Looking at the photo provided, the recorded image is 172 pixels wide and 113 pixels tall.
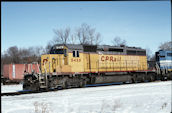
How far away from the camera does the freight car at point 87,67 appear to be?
13.8 metres

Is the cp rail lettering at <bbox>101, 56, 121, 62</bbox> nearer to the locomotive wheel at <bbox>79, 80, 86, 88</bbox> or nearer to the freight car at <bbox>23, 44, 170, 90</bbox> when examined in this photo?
the freight car at <bbox>23, 44, 170, 90</bbox>

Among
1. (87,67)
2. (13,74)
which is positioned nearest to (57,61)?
(87,67)

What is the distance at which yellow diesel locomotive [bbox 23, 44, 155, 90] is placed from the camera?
13.7 metres

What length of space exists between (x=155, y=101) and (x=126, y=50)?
10.5m

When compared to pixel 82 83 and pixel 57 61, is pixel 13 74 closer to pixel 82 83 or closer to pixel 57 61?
pixel 57 61

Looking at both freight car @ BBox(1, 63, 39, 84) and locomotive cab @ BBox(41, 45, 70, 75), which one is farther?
freight car @ BBox(1, 63, 39, 84)

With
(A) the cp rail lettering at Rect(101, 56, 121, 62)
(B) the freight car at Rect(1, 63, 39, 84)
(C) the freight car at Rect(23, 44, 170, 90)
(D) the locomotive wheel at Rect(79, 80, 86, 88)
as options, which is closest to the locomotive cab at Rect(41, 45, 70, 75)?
(C) the freight car at Rect(23, 44, 170, 90)

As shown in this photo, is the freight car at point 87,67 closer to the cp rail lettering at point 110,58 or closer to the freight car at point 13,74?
the cp rail lettering at point 110,58

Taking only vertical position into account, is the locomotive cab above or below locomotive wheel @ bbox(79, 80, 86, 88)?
above

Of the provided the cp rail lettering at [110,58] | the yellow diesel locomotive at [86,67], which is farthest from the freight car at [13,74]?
the cp rail lettering at [110,58]

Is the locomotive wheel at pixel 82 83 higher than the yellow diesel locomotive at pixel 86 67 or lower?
lower

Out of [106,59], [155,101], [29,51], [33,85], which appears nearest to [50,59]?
[33,85]

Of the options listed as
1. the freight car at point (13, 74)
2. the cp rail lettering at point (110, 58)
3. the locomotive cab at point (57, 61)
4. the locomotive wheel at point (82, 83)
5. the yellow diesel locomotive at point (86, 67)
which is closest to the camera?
the yellow diesel locomotive at point (86, 67)

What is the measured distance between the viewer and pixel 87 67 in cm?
1605
